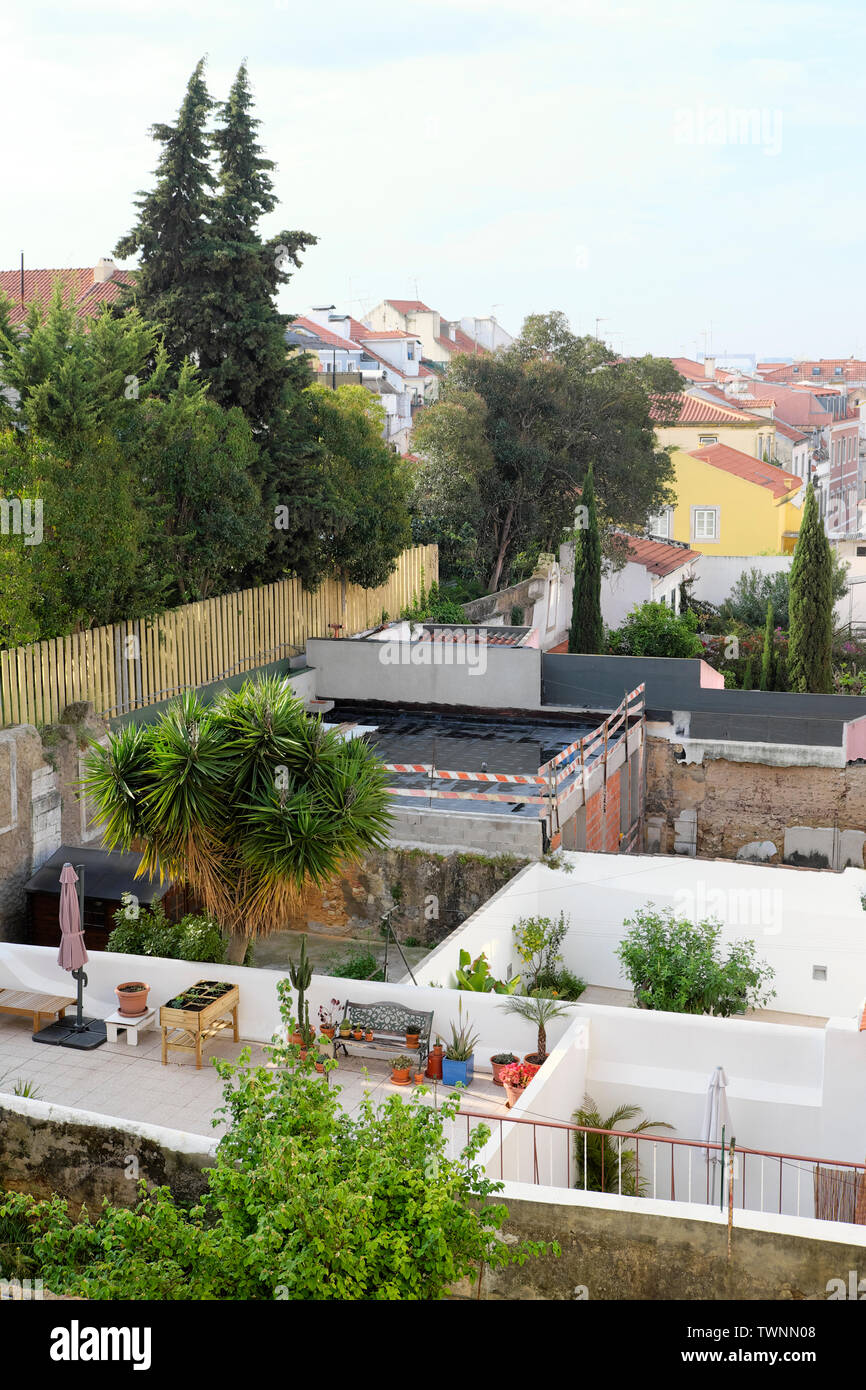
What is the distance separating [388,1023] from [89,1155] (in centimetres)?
287

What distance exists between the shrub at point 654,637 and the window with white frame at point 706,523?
15.9 meters

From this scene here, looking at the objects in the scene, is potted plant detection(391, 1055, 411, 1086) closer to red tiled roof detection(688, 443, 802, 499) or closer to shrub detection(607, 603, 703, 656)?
shrub detection(607, 603, 703, 656)

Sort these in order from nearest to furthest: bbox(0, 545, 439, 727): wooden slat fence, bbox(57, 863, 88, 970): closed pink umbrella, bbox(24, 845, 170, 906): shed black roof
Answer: bbox(57, 863, 88, 970): closed pink umbrella, bbox(24, 845, 170, 906): shed black roof, bbox(0, 545, 439, 727): wooden slat fence

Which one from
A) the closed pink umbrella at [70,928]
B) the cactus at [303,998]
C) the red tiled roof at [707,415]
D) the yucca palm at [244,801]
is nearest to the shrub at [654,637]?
the yucca palm at [244,801]

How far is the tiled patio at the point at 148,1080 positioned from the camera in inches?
428

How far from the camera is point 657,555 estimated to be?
3894cm

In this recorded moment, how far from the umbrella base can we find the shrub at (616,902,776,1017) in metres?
5.44

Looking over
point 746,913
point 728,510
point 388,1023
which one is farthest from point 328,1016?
point 728,510

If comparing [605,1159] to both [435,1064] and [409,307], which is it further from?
[409,307]

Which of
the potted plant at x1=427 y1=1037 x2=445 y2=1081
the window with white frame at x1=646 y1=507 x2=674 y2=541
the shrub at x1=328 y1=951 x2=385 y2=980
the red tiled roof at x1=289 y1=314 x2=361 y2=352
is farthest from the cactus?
the red tiled roof at x1=289 y1=314 x2=361 y2=352

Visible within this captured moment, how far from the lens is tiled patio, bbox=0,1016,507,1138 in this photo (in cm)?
1087

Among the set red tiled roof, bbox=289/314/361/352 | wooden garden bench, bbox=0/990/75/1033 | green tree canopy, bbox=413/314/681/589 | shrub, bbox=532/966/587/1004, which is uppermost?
red tiled roof, bbox=289/314/361/352
